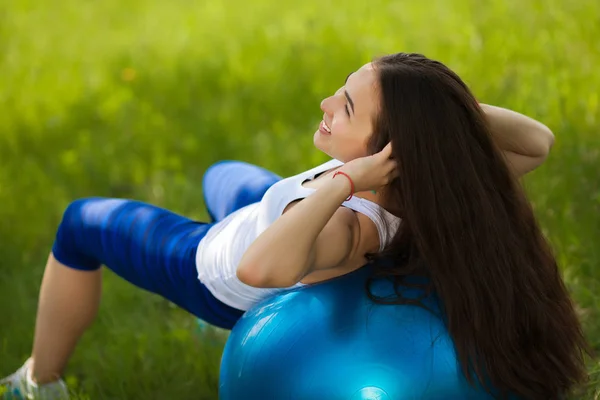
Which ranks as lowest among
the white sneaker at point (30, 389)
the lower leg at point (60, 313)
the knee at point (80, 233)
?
the white sneaker at point (30, 389)

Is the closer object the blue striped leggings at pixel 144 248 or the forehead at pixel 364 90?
the forehead at pixel 364 90

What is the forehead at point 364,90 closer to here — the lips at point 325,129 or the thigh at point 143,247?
the lips at point 325,129

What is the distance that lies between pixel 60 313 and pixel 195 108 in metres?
2.62

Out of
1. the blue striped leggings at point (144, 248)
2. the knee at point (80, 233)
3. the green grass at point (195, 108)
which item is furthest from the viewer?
the green grass at point (195, 108)

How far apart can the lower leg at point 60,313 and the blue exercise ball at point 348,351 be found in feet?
2.91

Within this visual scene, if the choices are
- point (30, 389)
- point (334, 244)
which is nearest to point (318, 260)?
point (334, 244)

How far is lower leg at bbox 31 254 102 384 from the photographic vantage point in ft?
10.5

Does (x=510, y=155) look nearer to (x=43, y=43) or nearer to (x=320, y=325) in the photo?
(x=320, y=325)

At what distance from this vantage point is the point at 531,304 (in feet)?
8.37

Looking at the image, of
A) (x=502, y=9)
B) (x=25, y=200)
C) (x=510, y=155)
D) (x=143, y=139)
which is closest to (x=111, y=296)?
(x=25, y=200)

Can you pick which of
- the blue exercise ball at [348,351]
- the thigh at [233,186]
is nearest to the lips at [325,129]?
the blue exercise ball at [348,351]

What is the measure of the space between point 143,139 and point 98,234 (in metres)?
2.44

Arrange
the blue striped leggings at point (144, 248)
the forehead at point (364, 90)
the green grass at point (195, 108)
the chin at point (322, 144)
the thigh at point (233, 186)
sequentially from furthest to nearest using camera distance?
the green grass at point (195, 108) < the thigh at point (233, 186) < the blue striped leggings at point (144, 248) < the chin at point (322, 144) < the forehead at point (364, 90)

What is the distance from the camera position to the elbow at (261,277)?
240cm
